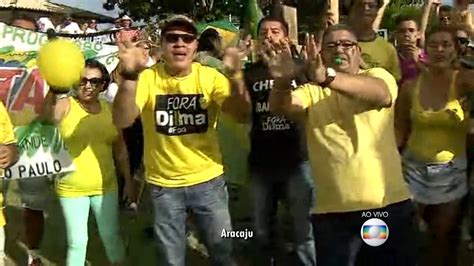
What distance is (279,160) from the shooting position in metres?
4.79

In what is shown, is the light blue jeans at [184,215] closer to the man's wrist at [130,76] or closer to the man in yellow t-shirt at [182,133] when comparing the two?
the man in yellow t-shirt at [182,133]

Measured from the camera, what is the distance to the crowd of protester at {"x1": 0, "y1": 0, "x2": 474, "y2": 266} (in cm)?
369

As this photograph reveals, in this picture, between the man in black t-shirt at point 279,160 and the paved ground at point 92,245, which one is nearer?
the man in black t-shirt at point 279,160

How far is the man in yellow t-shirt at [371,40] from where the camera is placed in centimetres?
505

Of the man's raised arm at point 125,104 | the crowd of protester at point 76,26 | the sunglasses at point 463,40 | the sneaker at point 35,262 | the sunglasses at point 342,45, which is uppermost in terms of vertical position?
the crowd of protester at point 76,26

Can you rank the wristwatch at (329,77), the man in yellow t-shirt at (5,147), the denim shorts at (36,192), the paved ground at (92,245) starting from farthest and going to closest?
Answer: the paved ground at (92,245) → the denim shorts at (36,192) → the man in yellow t-shirt at (5,147) → the wristwatch at (329,77)

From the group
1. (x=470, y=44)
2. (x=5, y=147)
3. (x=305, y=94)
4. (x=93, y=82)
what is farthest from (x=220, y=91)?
(x=470, y=44)

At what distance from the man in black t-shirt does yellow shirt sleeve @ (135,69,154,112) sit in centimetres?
74

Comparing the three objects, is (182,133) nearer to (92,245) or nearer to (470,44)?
(470,44)

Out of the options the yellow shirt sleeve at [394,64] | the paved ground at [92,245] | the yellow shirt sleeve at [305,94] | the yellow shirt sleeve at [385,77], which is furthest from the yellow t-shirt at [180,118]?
the paved ground at [92,245]

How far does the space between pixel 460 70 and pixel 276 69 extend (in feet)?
4.32

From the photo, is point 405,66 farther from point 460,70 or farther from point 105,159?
point 105,159

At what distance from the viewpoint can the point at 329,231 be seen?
3.74 metres

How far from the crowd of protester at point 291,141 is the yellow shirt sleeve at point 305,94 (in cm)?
1
